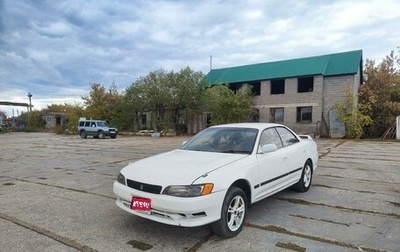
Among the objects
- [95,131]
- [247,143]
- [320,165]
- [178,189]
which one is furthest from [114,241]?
[95,131]

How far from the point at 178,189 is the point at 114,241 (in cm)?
109

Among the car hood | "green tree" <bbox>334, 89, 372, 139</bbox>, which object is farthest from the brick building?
the car hood

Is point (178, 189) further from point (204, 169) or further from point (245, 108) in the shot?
point (245, 108)

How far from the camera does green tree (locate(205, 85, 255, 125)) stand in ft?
90.0

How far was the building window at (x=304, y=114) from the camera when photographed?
86.7ft

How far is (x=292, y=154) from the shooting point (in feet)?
18.2

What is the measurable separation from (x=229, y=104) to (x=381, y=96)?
12434 mm

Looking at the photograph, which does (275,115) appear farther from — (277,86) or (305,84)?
(305,84)

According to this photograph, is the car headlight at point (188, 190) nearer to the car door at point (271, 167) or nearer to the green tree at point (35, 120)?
the car door at point (271, 167)

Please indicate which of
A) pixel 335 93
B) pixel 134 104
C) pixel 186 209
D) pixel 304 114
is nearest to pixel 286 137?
pixel 186 209

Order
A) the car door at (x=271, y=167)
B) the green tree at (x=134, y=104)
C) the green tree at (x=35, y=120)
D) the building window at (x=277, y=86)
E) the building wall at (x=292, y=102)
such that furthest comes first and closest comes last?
the green tree at (x=35, y=120) < the green tree at (x=134, y=104) < the building window at (x=277, y=86) < the building wall at (x=292, y=102) < the car door at (x=271, y=167)

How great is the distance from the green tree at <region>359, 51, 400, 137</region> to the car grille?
24.2m

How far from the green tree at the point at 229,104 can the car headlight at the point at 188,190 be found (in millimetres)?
23942

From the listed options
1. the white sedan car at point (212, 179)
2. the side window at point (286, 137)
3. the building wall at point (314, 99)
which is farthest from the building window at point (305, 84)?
the white sedan car at point (212, 179)
